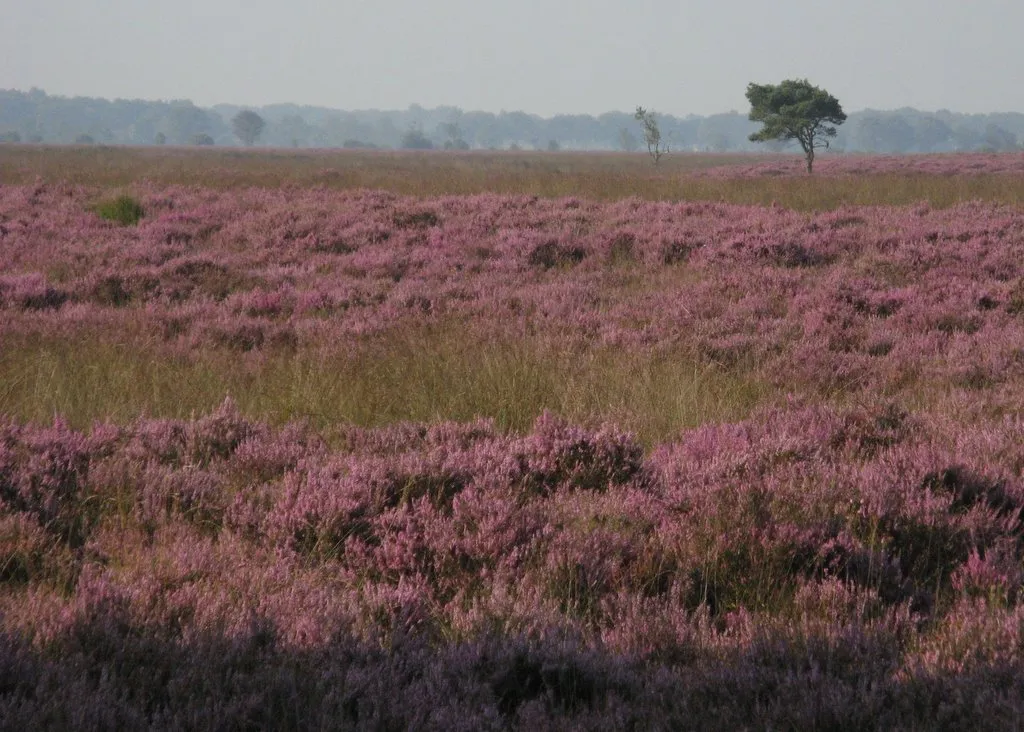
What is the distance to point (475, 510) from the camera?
3.80 metres

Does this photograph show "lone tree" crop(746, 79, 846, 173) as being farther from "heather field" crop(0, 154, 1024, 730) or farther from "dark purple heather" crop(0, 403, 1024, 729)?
"dark purple heather" crop(0, 403, 1024, 729)

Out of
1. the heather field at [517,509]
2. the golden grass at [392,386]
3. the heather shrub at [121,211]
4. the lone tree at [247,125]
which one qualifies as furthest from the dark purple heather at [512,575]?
the lone tree at [247,125]

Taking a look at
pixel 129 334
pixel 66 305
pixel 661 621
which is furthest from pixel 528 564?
pixel 66 305

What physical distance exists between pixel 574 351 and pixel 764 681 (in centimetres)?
515

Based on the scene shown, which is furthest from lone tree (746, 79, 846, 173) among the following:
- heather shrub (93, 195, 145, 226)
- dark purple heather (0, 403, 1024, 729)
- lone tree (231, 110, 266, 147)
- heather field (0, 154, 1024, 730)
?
lone tree (231, 110, 266, 147)

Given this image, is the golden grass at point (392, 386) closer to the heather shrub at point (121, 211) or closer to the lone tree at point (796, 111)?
the heather shrub at point (121, 211)

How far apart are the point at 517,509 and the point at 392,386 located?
2.74 m

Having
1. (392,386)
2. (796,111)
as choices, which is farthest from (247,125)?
(392,386)

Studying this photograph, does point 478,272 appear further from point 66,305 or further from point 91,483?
point 91,483

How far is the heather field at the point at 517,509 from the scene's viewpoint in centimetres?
244

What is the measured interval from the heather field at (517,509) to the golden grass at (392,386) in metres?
0.04

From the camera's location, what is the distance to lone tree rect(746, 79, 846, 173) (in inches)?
1622

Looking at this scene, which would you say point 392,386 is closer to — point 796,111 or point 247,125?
point 796,111

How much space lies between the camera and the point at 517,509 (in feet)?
12.6
